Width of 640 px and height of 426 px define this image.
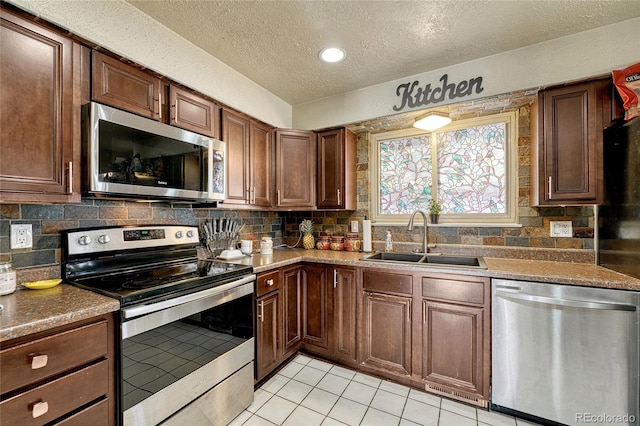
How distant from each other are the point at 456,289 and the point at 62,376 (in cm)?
209

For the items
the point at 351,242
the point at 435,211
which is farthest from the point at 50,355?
the point at 435,211

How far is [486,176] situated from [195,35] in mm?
2523

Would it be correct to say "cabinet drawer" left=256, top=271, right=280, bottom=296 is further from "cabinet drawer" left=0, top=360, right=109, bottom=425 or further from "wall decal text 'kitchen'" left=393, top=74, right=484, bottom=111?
"wall decal text 'kitchen'" left=393, top=74, right=484, bottom=111

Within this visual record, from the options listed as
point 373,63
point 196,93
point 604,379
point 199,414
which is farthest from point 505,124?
point 199,414

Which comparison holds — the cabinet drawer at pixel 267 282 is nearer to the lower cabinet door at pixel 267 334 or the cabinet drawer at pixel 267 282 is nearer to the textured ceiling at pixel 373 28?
the lower cabinet door at pixel 267 334

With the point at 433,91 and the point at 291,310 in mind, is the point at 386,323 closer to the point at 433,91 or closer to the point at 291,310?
the point at 291,310

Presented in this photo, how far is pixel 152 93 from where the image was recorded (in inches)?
67.6

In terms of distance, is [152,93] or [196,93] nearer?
[152,93]

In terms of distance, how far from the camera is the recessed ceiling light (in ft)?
6.52

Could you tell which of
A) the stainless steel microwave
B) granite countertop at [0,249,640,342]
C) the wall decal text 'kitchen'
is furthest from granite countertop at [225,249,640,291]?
the wall decal text 'kitchen'

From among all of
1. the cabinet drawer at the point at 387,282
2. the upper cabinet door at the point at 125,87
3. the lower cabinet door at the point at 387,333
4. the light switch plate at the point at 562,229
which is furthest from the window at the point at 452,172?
the upper cabinet door at the point at 125,87

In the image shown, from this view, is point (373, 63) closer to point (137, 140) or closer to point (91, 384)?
point (137, 140)

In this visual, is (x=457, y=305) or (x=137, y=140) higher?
(x=137, y=140)

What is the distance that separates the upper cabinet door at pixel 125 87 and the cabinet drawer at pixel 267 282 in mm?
1256
